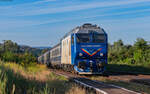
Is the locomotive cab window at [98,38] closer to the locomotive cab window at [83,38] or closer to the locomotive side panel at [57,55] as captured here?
the locomotive cab window at [83,38]

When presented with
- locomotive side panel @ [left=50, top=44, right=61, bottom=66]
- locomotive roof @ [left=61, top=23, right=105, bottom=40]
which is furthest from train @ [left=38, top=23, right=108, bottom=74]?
locomotive side panel @ [left=50, top=44, right=61, bottom=66]

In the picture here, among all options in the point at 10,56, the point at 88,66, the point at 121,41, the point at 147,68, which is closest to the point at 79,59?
the point at 88,66

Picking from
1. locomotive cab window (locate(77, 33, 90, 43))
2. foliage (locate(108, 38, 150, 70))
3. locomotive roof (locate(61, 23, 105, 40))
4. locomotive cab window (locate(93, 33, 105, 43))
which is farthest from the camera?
foliage (locate(108, 38, 150, 70))

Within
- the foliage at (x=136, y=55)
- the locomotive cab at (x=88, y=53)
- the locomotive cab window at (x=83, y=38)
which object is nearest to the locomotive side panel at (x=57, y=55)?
the locomotive cab at (x=88, y=53)

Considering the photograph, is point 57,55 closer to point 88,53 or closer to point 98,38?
point 98,38

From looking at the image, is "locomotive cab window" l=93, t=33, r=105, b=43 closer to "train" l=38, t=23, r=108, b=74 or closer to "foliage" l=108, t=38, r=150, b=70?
"train" l=38, t=23, r=108, b=74

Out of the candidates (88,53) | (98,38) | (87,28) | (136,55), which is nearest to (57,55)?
(87,28)

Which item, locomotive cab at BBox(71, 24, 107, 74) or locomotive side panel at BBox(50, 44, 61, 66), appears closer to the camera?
locomotive cab at BBox(71, 24, 107, 74)

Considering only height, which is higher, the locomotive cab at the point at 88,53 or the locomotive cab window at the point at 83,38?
the locomotive cab window at the point at 83,38

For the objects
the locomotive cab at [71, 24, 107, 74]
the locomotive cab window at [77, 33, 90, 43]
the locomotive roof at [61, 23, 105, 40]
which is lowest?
the locomotive cab at [71, 24, 107, 74]

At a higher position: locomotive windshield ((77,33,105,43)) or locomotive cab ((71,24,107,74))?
locomotive windshield ((77,33,105,43))

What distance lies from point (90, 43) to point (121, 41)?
3815 centimetres

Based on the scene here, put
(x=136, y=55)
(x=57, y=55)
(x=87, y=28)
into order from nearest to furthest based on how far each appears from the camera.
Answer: (x=87, y=28), (x=57, y=55), (x=136, y=55)

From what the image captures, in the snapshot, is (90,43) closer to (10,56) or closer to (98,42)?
(98,42)
